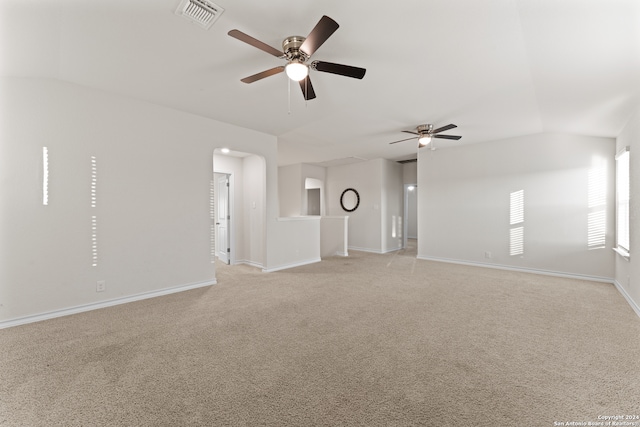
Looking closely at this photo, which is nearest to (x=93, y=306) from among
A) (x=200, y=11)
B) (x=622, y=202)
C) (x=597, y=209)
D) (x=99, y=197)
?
(x=99, y=197)

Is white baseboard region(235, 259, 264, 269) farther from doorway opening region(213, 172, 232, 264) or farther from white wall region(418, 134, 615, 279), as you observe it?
white wall region(418, 134, 615, 279)

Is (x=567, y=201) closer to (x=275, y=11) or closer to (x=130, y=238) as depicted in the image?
(x=275, y=11)

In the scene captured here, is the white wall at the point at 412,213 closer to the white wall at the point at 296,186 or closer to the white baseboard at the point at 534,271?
the white wall at the point at 296,186

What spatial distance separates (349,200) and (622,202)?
5644 millimetres

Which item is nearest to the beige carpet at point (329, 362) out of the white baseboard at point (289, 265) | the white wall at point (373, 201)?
the white baseboard at point (289, 265)

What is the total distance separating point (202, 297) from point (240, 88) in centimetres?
274

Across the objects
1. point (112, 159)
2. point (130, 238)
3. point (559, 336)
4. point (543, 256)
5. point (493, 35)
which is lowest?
point (559, 336)

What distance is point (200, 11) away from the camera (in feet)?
6.51

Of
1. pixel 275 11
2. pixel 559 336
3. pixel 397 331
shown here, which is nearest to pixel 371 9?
pixel 275 11

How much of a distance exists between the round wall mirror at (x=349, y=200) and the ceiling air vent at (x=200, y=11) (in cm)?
650

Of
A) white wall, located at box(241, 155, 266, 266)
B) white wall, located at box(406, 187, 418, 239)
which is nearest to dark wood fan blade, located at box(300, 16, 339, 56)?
white wall, located at box(241, 155, 266, 266)

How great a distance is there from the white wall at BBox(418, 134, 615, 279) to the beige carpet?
139cm

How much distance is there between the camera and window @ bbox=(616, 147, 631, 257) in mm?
3832

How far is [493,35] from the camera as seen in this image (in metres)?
2.22
